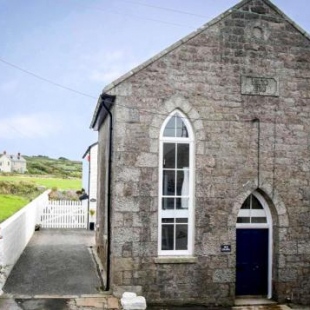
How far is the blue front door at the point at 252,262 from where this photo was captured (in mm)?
12133

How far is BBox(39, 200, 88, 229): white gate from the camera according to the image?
25281 millimetres

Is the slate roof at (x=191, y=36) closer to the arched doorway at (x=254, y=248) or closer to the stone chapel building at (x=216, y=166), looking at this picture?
the stone chapel building at (x=216, y=166)

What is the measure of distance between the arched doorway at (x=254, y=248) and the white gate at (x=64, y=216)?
48.1 feet

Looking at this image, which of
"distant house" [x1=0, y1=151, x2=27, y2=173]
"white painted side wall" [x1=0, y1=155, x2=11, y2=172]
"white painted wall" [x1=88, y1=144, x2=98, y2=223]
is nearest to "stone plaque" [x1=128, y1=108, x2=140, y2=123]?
"white painted wall" [x1=88, y1=144, x2=98, y2=223]

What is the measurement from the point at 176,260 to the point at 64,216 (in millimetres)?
15355

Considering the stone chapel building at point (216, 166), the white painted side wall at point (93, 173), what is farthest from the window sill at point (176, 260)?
the white painted side wall at point (93, 173)

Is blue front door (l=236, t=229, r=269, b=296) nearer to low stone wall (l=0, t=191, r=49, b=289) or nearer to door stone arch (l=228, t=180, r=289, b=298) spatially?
door stone arch (l=228, t=180, r=289, b=298)

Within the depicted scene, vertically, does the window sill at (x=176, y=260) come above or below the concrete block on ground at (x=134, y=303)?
above

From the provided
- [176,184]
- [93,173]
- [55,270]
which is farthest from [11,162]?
[176,184]

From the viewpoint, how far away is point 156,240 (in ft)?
36.8

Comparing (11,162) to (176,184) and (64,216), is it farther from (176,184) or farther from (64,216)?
(176,184)

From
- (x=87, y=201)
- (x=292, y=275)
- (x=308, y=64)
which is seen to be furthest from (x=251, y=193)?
(x=87, y=201)

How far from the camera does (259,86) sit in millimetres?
11992

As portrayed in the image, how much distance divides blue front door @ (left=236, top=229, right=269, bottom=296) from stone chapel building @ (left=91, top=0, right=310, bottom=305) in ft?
0.09
